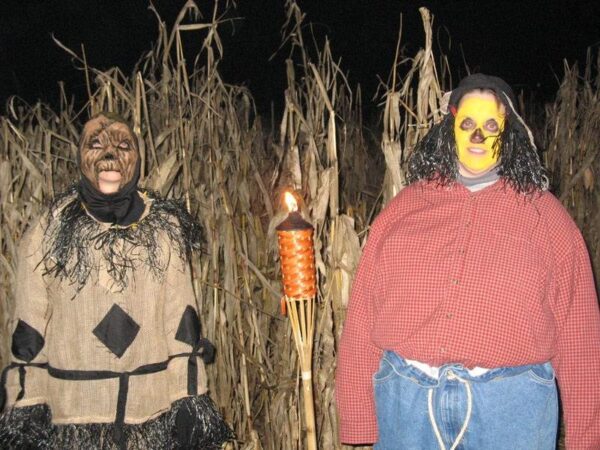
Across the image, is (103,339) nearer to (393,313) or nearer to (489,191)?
(393,313)

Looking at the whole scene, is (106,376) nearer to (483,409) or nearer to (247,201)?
(247,201)

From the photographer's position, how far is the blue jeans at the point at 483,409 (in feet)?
5.99

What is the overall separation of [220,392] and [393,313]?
115 cm

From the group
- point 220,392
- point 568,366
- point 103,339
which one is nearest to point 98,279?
point 103,339

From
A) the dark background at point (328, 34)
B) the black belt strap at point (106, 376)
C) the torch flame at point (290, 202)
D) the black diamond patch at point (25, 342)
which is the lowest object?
the black belt strap at point (106, 376)

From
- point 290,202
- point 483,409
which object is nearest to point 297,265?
point 290,202

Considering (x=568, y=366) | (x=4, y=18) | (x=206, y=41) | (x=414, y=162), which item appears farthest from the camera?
(x=4, y=18)

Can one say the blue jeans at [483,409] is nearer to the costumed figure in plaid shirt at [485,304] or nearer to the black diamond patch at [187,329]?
the costumed figure in plaid shirt at [485,304]

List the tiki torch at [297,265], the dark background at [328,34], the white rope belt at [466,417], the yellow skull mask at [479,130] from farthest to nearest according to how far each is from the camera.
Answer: the dark background at [328,34], the tiki torch at [297,265], the yellow skull mask at [479,130], the white rope belt at [466,417]

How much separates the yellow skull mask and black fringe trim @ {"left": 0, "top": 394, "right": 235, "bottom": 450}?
1149mm

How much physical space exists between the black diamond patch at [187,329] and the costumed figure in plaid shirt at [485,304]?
2.01 ft

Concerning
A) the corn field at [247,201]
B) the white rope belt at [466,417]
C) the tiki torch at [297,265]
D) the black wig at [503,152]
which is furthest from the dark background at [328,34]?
the white rope belt at [466,417]

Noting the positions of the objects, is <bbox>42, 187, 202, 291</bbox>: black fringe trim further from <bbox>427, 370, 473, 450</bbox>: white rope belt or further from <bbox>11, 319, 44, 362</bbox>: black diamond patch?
<bbox>427, 370, 473, 450</bbox>: white rope belt

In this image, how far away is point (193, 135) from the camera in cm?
276
